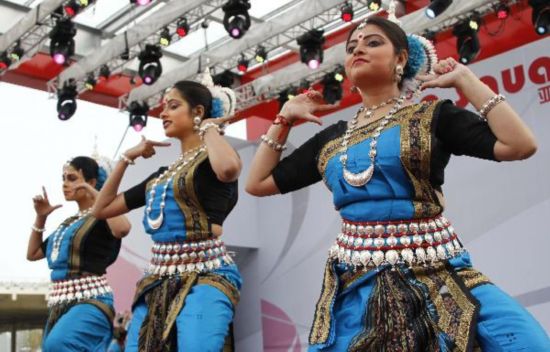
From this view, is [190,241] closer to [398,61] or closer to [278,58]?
[398,61]

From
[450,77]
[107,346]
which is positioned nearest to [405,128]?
[450,77]

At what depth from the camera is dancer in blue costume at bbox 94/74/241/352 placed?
9.07 feet

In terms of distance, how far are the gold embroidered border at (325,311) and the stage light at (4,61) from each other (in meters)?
6.84

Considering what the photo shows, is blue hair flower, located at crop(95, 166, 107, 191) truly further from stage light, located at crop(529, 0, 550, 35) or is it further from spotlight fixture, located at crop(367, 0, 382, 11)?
stage light, located at crop(529, 0, 550, 35)

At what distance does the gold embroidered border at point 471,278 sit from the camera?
181cm

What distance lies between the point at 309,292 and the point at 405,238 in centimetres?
658

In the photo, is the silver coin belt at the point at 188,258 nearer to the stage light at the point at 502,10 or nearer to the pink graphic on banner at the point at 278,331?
the stage light at the point at 502,10

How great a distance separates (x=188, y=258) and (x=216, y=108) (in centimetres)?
77

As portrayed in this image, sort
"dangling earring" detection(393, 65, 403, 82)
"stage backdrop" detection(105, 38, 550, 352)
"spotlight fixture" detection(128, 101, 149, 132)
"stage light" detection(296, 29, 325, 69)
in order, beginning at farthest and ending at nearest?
"spotlight fixture" detection(128, 101, 149, 132) < "stage light" detection(296, 29, 325, 69) < "stage backdrop" detection(105, 38, 550, 352) < "dangling earring" detection(393, 65, 403, 82)

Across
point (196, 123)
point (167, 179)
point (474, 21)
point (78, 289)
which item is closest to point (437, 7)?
point (474, 21)

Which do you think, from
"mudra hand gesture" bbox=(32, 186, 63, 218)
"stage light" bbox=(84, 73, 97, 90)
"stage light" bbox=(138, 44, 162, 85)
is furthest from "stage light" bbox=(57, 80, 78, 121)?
"mudra hand gesture" bbox=(32, 186, 63, 218)

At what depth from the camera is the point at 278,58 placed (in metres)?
9.37

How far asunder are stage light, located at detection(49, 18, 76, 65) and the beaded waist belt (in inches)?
233

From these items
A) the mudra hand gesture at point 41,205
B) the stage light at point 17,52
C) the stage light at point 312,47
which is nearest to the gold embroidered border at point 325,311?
the mudra hand gesture at point 41,205
